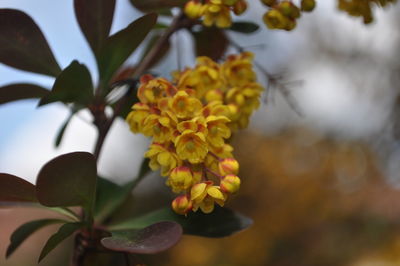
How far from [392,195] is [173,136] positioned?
287cm

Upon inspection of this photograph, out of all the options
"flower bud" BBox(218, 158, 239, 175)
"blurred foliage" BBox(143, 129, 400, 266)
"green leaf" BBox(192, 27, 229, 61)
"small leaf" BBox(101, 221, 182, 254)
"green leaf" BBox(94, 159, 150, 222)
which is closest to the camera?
"small leaf" BBox(101, 221, 182, 254)

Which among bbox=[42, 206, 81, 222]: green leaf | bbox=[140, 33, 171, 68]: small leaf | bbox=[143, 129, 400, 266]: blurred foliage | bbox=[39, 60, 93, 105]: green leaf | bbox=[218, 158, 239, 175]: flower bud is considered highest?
bbox=[39, 60, 93, 105]: green leaf

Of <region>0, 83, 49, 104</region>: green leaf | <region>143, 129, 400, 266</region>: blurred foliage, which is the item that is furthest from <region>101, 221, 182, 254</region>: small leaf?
<region>143, 129, 400, 266</region>: blurred foliage

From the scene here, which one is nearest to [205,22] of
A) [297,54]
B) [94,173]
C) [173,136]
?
[173,136]

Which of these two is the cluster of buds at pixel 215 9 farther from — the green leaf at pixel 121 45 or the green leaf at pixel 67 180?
the green leaf at pixel 67 180

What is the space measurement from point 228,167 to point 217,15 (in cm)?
32

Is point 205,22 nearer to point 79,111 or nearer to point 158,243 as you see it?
point 79,111

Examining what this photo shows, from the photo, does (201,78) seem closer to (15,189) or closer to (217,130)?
(217,130)

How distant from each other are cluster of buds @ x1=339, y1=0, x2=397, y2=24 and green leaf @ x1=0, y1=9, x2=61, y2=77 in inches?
26.8

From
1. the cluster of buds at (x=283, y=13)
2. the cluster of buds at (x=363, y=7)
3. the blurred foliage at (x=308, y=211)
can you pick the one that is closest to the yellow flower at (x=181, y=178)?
the cluster of buds at (x=283, y=13)

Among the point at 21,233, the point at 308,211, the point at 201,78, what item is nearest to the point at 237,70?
the point at 201,78

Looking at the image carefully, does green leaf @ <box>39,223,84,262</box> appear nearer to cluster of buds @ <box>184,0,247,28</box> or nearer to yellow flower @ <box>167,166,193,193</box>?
yellow flower @ <box>167,166,193,193</box>

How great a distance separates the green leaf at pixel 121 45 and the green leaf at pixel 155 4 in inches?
6.5

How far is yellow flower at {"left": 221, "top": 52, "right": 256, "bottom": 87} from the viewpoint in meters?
1.04
